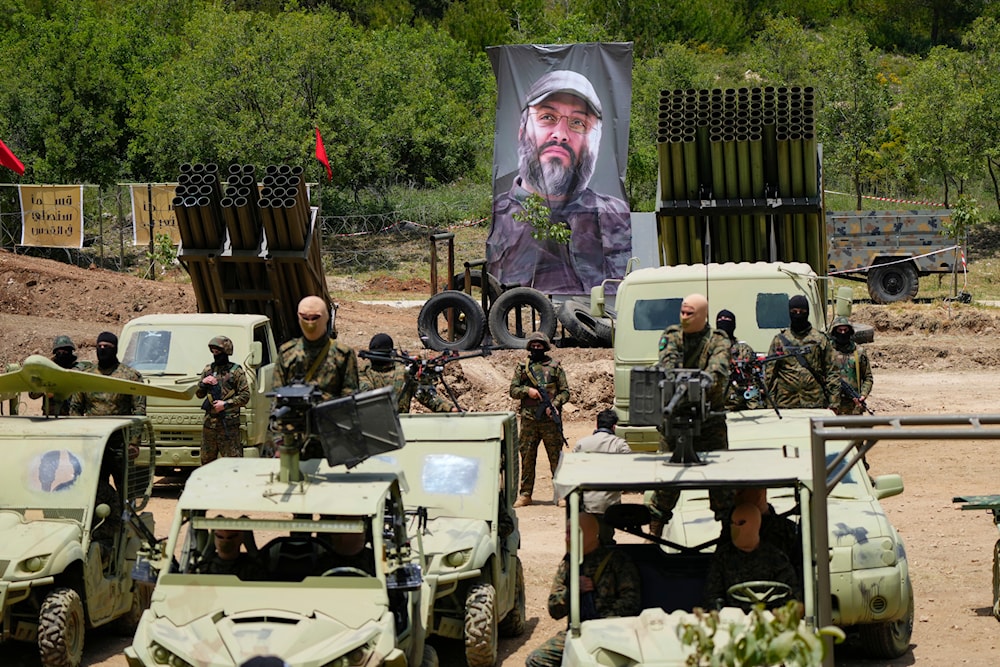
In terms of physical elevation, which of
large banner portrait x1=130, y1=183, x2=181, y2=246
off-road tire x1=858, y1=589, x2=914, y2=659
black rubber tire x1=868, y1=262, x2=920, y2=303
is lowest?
off-road tire x1=858, y1=589, x2=914, y2=659

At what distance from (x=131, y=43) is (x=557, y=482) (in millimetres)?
42048

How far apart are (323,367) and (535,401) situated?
542cm

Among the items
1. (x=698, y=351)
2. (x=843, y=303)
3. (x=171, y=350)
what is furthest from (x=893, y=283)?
(x=698, y=351)

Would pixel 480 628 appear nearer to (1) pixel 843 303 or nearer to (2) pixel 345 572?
(2) pixel 345 572

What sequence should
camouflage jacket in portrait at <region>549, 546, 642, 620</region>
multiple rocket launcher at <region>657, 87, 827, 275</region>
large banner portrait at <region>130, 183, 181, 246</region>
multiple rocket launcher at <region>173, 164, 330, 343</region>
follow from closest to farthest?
1. camouflage jacket in portrait at <region>549, 546, 642, 620</region>
2. multiple rocket launcher at <region>657, 87, 827, 275</region>
3. multiple rocket launcher at <region>173, 164, 330, 343</region>
4. large banner portrait at <region>130, 183, 181, 246</region>

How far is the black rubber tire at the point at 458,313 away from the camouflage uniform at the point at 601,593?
52.2 ft

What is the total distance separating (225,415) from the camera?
1454 cm

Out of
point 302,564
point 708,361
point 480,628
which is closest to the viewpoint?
point 302,564

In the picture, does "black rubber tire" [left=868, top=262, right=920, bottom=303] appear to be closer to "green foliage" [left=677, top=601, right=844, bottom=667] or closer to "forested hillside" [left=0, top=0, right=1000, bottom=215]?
"forested hillside" [left=0, top=0, right=1000, bottom=215]

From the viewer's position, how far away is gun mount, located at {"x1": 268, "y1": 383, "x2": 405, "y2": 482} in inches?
301

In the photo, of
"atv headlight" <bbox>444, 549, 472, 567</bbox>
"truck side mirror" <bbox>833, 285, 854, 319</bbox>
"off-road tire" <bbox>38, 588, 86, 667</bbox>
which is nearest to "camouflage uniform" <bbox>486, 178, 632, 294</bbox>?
"truck side mirror" <bbox>833, 285, 854, 319</bbox>

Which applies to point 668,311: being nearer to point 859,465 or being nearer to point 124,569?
point 859,465

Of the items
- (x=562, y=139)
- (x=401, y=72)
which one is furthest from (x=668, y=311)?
(x=401, y=72)

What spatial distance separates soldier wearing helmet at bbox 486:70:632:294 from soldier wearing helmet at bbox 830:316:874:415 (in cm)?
1417
